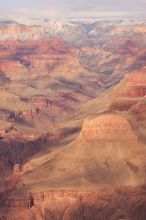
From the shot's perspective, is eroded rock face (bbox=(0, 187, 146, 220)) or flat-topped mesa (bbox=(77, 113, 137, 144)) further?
flat-topped mesa (bbox=(77, 113, 137, 144))

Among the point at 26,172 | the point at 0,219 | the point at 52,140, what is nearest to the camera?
the point at 0,219

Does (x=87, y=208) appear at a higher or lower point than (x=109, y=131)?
lower

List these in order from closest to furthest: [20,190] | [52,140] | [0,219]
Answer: [0,219] < [20,190] < [52,140]

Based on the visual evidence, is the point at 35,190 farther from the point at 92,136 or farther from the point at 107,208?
the point at 92,136

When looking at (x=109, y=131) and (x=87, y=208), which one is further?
(x=109, y=131)

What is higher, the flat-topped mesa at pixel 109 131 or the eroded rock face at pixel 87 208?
the flat-topped mesa at pixel 109 131

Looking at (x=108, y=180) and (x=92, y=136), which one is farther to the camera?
(x=92, y=136)

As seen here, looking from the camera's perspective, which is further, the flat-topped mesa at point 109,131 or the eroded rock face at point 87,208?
the flat-topped mesa at point 109,131

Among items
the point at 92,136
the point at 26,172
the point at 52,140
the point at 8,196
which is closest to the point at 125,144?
the point at 92,136
